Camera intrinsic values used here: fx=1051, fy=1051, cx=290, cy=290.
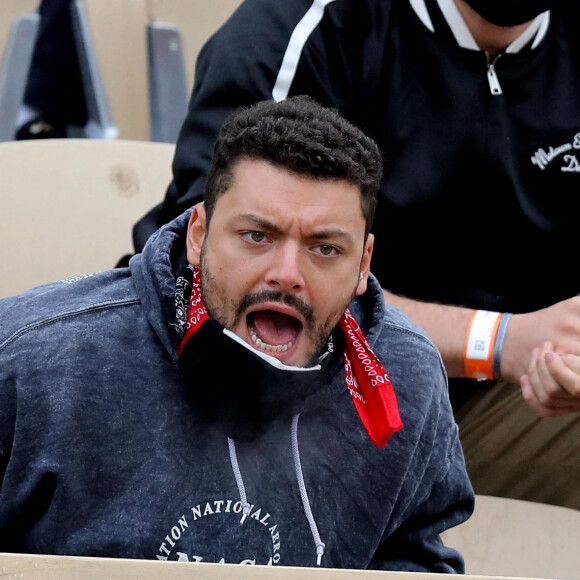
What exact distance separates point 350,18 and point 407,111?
178 millimetres

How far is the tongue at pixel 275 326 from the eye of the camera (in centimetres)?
119

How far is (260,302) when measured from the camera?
1.16 m

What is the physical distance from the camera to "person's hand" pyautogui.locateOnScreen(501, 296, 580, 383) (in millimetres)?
1567

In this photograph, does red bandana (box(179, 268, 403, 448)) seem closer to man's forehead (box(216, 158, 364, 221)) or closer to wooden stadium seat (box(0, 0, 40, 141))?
man's forehead (box(216, 158, 364, 221))

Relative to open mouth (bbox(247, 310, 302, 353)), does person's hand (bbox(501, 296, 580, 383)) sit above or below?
below

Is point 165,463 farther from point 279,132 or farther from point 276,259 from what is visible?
point 279,132

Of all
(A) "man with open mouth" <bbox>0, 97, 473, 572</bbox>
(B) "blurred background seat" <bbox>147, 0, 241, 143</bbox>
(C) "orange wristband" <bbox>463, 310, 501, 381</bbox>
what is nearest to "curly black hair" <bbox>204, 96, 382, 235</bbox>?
(A) "man with open mouth" <bbox>0, 97, 473, 572</bbox>

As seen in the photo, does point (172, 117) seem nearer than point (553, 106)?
No

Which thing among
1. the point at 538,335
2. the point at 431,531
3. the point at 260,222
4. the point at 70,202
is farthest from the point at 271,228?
the point at 70,202

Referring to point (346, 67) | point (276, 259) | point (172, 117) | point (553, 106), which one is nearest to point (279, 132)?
point (276, 259)

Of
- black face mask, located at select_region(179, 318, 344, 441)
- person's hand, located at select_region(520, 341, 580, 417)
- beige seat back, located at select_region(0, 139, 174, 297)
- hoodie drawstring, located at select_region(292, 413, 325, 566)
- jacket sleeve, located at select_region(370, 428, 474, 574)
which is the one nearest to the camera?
black face mask, located at select_region(179, 318, 344, 441)

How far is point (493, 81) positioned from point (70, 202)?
29.6 inches

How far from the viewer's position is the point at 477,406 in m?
1.89

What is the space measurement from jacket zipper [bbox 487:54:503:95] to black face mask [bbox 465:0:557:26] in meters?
0.08
